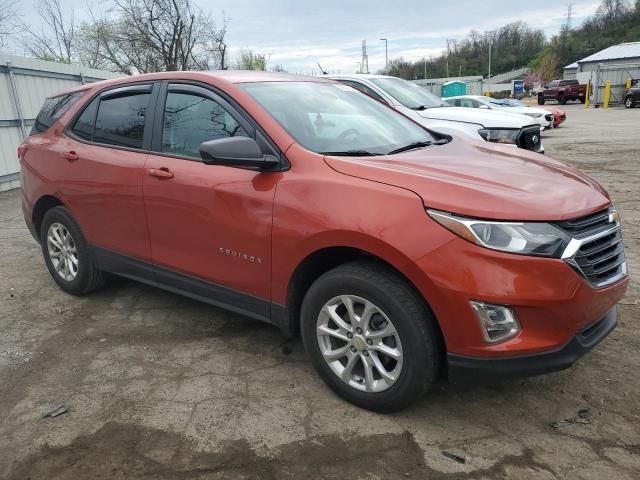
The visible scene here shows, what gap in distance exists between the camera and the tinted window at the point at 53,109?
174 inches

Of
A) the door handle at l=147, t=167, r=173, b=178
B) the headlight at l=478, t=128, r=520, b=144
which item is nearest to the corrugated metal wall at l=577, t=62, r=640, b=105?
the headlight at l=478, t=128, r=520, b=144

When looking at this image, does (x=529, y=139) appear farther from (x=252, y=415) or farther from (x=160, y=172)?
(x=252, y=415)

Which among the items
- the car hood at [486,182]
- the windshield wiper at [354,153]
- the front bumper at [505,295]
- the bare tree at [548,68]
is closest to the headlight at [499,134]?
the car hood at [486,182]

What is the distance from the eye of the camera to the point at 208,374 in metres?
3.21

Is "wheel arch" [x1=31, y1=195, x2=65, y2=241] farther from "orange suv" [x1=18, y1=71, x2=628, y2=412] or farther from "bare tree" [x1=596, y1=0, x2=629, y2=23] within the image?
"bare tree" [x1=596, y1=0, x2=629, y2=23]

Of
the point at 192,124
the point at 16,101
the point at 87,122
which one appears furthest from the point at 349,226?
the point at 16,101

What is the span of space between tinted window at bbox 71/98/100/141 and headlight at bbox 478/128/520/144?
503 cm

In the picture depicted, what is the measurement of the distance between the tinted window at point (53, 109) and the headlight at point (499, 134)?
5.10m

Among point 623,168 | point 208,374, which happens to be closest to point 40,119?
point 208,374

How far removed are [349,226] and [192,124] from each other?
1451 mm

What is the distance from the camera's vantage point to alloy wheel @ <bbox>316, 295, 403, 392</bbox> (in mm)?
2611

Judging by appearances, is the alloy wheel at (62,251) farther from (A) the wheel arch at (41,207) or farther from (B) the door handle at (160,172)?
(B) the door handle at (160,172)

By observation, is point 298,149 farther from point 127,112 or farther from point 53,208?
point 53,208

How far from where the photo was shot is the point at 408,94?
850cm
